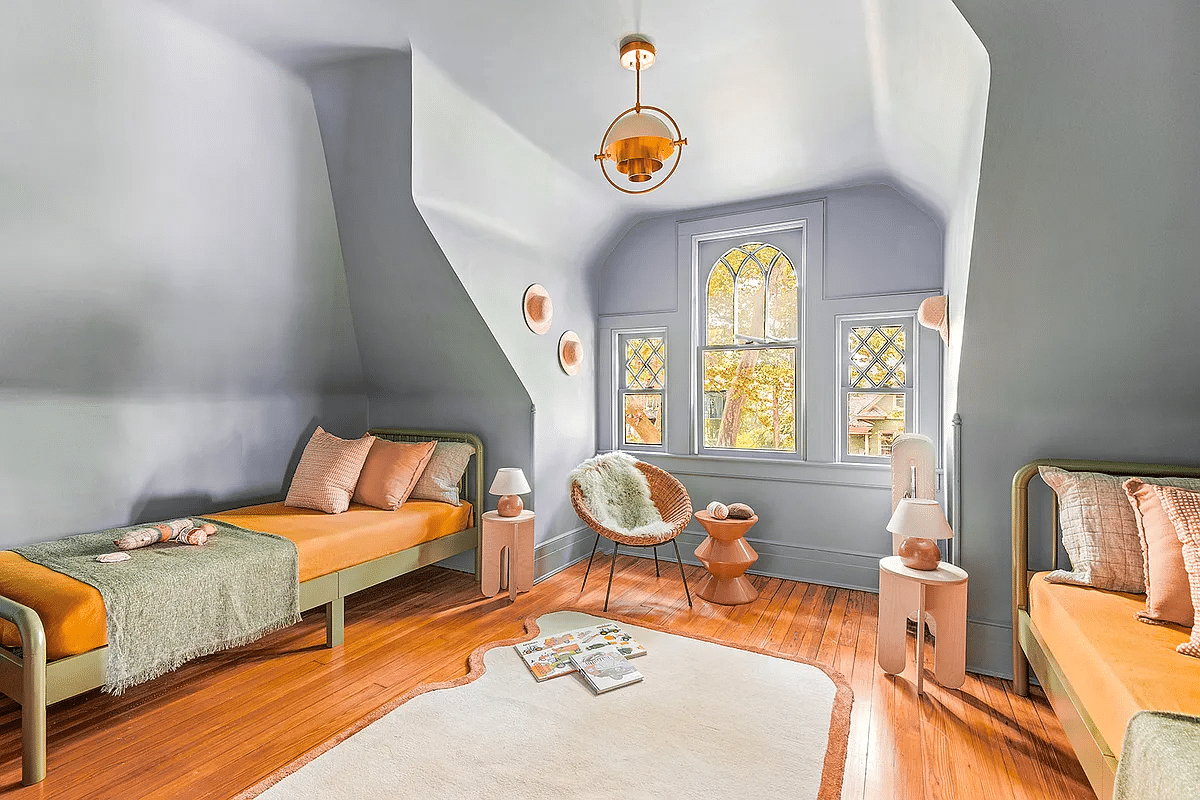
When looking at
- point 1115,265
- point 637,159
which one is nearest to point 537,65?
point 637,159

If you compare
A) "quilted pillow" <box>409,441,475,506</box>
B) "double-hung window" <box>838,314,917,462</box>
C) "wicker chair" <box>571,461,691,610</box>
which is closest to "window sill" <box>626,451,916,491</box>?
"double-hung window" <box>838,314,917,462</box>

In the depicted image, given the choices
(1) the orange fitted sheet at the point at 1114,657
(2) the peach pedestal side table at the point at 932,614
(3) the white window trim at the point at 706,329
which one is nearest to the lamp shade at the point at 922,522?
(2) the peach pedestal side table at the point at 932,614

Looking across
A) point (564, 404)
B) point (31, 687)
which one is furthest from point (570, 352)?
point (31, 687)

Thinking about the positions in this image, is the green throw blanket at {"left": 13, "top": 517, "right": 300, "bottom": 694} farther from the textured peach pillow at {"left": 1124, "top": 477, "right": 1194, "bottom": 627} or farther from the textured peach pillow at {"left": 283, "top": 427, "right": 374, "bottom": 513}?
the textured peach pillow at {"left": 1124, "top": 477, "right": 1194, "bottom": 627}

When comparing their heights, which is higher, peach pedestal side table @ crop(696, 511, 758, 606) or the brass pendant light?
the brass pendant light

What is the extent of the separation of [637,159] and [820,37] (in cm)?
87

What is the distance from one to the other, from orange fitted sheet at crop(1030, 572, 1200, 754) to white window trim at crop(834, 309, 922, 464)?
68.9 inches

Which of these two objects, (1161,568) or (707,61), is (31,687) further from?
(1161,568)

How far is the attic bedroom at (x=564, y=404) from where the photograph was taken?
2004 mm

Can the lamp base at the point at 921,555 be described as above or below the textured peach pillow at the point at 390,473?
below

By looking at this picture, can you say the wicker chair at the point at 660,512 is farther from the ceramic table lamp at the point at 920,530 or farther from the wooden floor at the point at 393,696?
the ceramic table lamp at the point at 920,530

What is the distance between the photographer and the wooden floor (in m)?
1.99

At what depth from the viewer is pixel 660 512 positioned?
398 centimetres

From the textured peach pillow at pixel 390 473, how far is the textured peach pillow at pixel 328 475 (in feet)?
0.19
